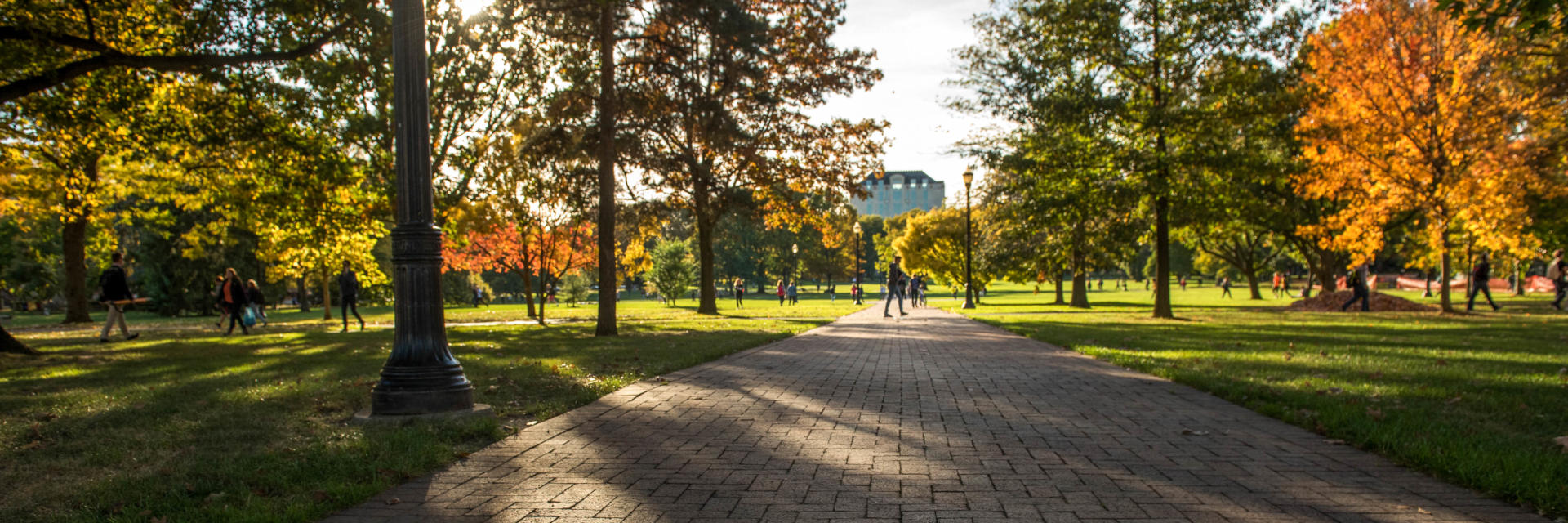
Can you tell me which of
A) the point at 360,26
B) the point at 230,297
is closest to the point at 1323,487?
the point at 360,26

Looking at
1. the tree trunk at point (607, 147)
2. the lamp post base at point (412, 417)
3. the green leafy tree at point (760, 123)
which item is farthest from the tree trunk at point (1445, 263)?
the lamp post base at point (412, 417)

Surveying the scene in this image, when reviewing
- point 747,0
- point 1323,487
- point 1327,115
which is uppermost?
point 747,0

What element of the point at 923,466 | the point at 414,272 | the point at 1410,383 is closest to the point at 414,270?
the point at 414,272

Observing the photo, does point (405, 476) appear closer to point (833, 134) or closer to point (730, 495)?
point (730, 495)

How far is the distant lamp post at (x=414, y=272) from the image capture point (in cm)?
539

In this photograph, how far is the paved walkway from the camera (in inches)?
126

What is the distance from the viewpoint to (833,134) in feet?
72.5

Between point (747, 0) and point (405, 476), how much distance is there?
56.0 ft

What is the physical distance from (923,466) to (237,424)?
473cm

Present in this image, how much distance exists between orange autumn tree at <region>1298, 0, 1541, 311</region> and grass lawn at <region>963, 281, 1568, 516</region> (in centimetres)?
461

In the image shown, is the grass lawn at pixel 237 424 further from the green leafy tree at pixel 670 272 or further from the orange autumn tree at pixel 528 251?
the green leafy tree at pixel 670 272

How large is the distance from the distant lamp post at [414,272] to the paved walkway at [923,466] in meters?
0.87

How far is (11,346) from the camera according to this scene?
450 inches

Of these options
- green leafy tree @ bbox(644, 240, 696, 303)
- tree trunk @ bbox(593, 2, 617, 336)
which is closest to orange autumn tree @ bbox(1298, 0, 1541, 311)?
tree trunk @ bbox(593, 2, 617, 336)
